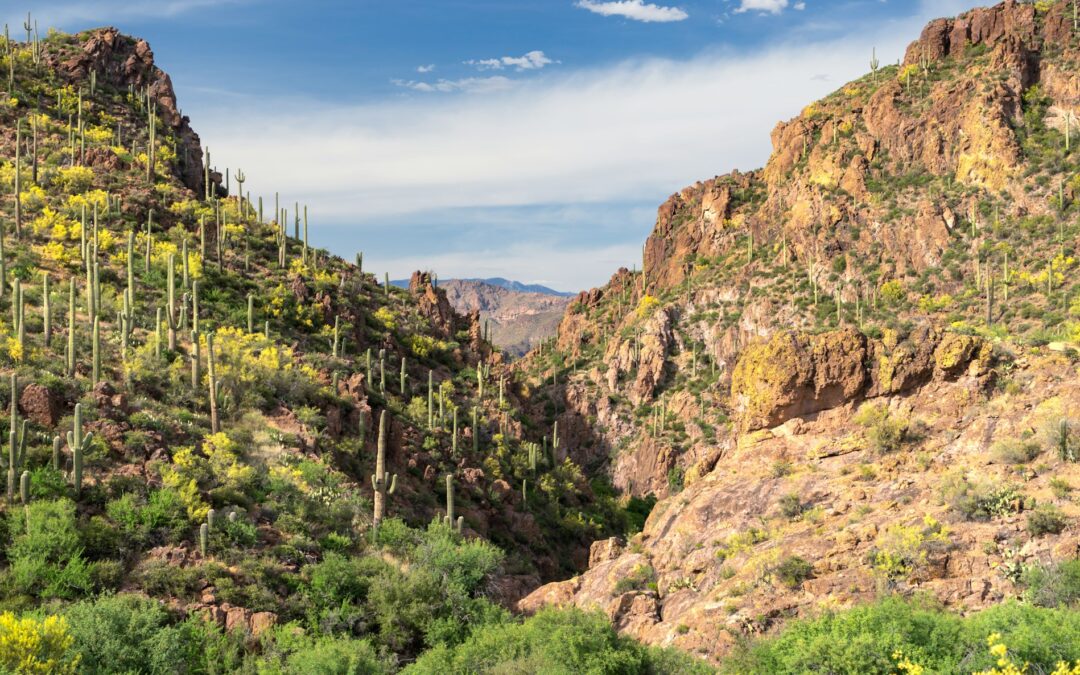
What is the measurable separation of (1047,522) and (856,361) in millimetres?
7271

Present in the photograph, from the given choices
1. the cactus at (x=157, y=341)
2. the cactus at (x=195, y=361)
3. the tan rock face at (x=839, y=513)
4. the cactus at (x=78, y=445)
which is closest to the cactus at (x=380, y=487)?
the tan rock face at (x=839, y=513)

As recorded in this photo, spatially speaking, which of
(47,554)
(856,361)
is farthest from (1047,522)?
(47,554)

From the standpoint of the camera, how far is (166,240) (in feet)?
152

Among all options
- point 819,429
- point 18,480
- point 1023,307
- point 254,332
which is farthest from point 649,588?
point 1023,307

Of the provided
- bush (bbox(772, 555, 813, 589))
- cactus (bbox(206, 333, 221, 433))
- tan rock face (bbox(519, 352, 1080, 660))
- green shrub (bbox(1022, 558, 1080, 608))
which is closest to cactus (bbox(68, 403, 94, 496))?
cactus (bbox(206, 333, 221, 433))

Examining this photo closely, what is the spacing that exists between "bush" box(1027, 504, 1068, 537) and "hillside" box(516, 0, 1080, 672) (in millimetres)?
43

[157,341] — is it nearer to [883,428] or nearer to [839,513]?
[839,513]

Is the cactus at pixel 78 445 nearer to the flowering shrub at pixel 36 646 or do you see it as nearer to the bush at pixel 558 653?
the flowering shrub at pixel 36 646

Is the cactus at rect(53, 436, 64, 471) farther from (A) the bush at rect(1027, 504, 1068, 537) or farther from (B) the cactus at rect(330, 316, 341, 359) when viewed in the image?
(A) the bush at rect(1027, 504, 1068, 537)

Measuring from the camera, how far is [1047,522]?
64.2 ft

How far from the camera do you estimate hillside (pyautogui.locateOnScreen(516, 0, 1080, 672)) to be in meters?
21.2

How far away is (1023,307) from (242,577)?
4184 centimetres

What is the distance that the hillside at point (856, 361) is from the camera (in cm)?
2120

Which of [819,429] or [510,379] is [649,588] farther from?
[510,379]
